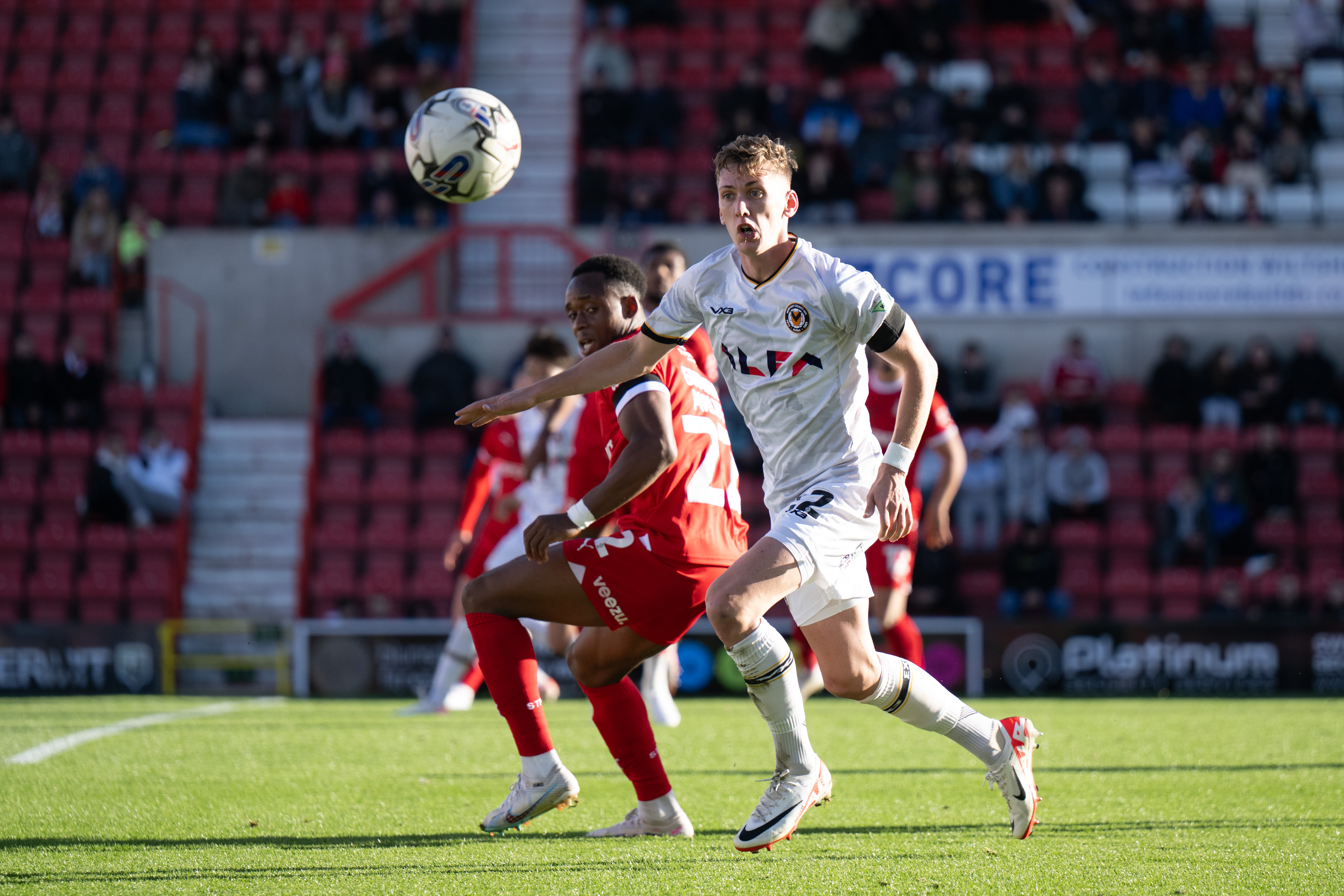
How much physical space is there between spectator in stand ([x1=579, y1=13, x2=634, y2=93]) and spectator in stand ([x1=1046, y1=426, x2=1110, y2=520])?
754cm

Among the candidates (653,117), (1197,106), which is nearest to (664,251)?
(653,117)

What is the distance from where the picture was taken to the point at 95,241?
17.4 metres

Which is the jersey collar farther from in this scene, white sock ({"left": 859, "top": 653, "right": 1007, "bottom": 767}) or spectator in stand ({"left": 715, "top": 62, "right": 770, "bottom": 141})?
spectator in stand ({"left": 715, "top": 62, "right": 770, "bottom": 141})

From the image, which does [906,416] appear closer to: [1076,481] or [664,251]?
[664,251]

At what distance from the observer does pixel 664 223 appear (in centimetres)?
1730

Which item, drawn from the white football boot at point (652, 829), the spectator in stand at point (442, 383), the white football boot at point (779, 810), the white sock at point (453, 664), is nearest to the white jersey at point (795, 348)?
the white football boot at point (779, 810)

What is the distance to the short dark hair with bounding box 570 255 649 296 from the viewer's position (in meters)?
5.26

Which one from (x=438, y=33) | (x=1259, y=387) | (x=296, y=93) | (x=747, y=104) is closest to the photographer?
(x=1259, y=387)

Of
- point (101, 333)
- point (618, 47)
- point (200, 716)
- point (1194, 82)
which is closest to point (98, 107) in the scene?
Answer: point (101, 333)

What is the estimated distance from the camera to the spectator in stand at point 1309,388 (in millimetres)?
15797

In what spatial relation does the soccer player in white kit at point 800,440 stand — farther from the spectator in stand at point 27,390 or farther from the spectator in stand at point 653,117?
the spectator in stand at point 653,117

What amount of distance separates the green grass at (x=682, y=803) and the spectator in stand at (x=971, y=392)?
6662 mm

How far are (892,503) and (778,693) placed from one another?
2.45 ft

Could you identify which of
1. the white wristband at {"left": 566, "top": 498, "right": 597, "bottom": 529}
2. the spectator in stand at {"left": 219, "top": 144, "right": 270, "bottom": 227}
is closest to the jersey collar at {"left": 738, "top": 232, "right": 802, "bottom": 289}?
the white wristband at {"left": 566, "top": 498, "right": 597, "bottom": 529}
